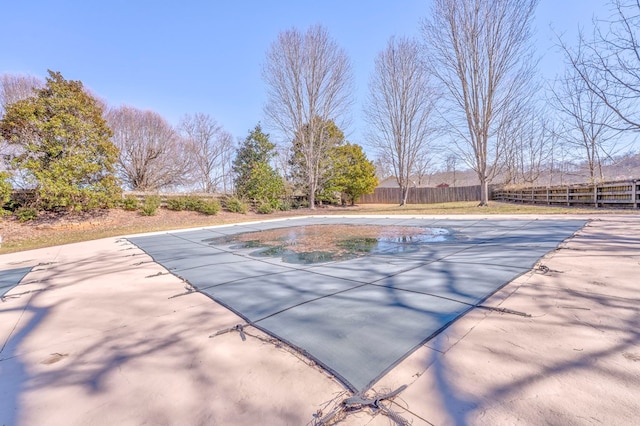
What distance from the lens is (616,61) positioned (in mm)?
3818

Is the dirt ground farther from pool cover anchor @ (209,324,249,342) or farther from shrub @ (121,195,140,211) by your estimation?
pool cover anchor @ (209,324,249,342)

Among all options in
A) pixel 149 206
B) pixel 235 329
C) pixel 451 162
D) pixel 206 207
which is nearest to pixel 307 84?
pixel 206 207

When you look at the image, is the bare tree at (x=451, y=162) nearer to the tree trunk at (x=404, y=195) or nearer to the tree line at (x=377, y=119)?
the tree line at (x=377, y=119)

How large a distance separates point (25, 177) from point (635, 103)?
14.2m

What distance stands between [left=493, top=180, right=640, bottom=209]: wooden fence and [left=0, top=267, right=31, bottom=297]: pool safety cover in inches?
539

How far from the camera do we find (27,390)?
115cm

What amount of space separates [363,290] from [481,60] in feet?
40.1

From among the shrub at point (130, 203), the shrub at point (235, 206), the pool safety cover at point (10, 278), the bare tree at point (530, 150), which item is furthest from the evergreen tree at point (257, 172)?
the bare tree at point (530, 150)

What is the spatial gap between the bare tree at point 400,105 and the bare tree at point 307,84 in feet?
5.90

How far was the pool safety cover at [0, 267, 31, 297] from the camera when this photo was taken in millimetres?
2753

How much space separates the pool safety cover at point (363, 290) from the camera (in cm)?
137

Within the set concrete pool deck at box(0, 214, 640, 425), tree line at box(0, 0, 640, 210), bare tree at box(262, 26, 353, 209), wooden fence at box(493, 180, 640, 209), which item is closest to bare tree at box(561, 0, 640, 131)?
tree line at box(0, 0, 640, 210)

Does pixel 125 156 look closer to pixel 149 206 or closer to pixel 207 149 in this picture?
pixel 207 149

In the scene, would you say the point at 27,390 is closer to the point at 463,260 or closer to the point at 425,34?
the point at 463,260
